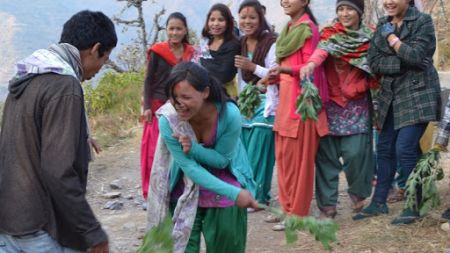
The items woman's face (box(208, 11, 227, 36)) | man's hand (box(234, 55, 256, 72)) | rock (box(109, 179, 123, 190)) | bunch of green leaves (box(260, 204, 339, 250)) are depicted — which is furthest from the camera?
rock (box(109, 179, 123, 190))

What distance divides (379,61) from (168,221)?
2432 millimetres

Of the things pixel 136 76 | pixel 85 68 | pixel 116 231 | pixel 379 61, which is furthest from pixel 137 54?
pixel 85 68

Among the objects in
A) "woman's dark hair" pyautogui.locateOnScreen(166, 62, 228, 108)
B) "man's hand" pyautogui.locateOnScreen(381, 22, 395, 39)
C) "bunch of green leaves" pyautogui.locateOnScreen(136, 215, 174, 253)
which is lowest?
"bunch of green leaves" pyautogui.locateOnScreen(136, 215, 174, 253)

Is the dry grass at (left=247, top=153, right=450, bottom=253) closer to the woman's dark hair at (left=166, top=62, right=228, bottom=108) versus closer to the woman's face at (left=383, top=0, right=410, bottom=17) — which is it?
the woman's face at (left=383, top=0, right=410, bottom=17)

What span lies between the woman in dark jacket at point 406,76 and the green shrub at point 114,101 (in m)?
6.49

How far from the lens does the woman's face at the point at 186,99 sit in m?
3.21

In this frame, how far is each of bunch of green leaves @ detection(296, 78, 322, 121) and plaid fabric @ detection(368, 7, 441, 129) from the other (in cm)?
47

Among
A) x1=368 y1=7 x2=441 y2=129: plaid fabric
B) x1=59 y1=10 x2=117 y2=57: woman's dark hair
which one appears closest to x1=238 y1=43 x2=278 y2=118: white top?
x1=368 y1=7 x2=441 y2=129: plaid fabric

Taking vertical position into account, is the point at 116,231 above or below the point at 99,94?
below

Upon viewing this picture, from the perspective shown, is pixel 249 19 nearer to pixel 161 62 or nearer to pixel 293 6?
pixel 293 6

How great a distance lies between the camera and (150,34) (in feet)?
51.5

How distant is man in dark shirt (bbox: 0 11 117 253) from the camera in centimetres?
254

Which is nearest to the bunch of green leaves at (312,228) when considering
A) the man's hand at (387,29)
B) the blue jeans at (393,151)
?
the blue jeans at (393,151)

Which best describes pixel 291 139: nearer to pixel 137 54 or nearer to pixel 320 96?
pixel 320 96
